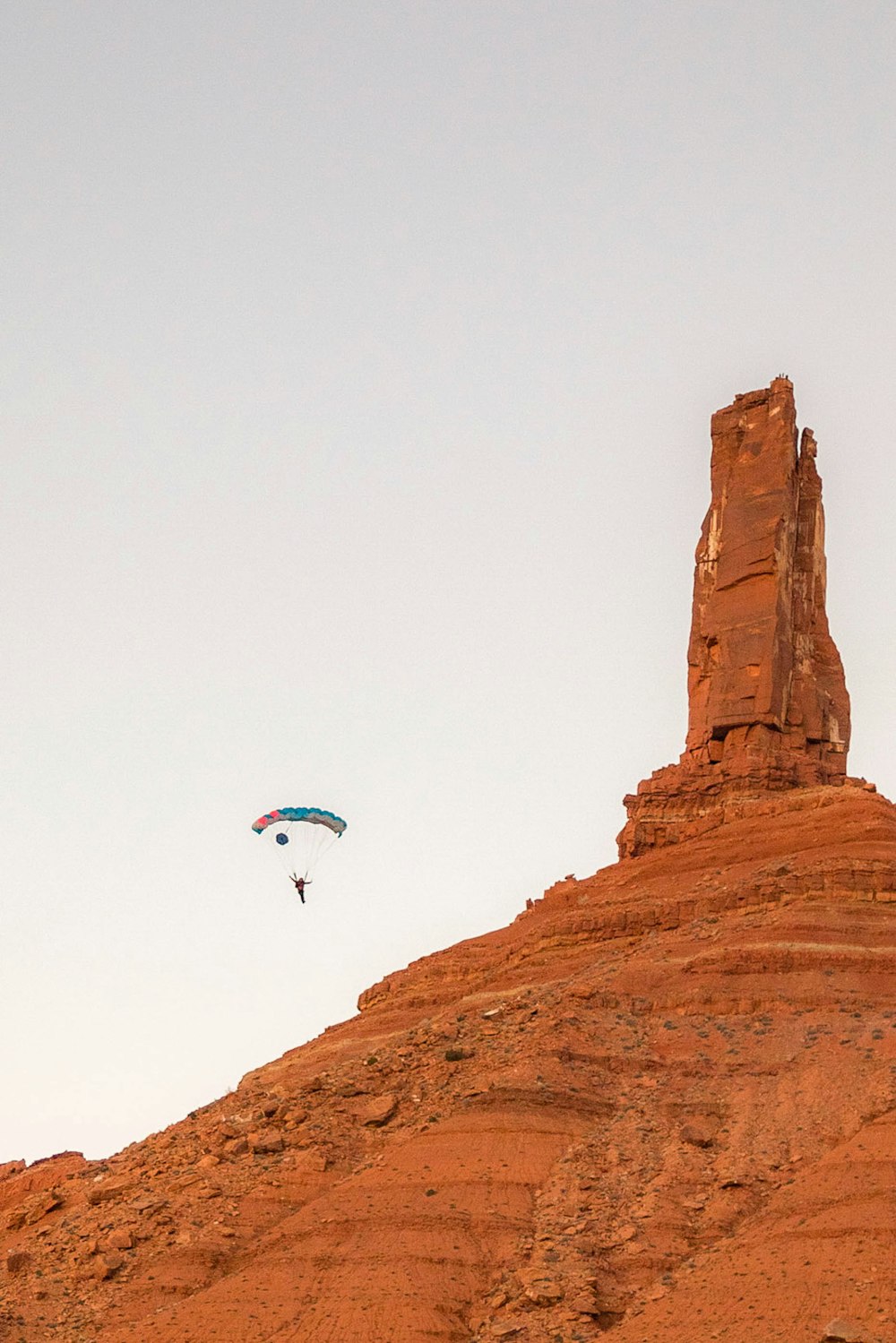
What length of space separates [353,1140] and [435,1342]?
9.29 m

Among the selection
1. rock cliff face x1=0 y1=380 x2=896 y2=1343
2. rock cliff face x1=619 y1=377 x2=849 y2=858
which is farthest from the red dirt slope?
rock cliff face x1=619 y1=377 x2=849 y2=858

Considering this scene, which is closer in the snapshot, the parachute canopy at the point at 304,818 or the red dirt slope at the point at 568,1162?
the red dirt slope at the point at 568,1162

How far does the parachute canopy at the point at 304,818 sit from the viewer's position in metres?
69.3

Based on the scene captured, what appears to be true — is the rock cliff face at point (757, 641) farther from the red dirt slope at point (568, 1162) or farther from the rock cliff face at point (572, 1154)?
the red dirt slope at point (568, 1162)

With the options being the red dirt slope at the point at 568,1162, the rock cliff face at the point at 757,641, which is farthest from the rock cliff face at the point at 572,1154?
the rock cliff face at the point at 757,641

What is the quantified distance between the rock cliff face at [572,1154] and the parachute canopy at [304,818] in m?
10.8

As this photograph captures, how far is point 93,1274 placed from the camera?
40.6 meters

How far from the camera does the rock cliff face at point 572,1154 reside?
3600 cm

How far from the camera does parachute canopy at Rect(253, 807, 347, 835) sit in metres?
69.3

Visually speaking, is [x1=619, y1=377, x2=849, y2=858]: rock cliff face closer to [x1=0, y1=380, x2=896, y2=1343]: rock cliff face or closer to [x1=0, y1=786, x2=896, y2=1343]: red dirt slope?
[x1=0, y1=380, x2=896, y2=1343]: rock cliff face

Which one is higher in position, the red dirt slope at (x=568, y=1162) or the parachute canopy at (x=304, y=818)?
the parachute canopy at (x=304, y=818)

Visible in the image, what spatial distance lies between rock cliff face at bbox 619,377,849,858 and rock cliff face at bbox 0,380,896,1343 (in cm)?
460

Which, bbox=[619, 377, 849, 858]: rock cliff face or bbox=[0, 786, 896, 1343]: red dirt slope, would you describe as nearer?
bbox=[0, 786, 896, 1343]: red dirt slope

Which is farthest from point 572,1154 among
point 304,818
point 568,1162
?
point 304,818
